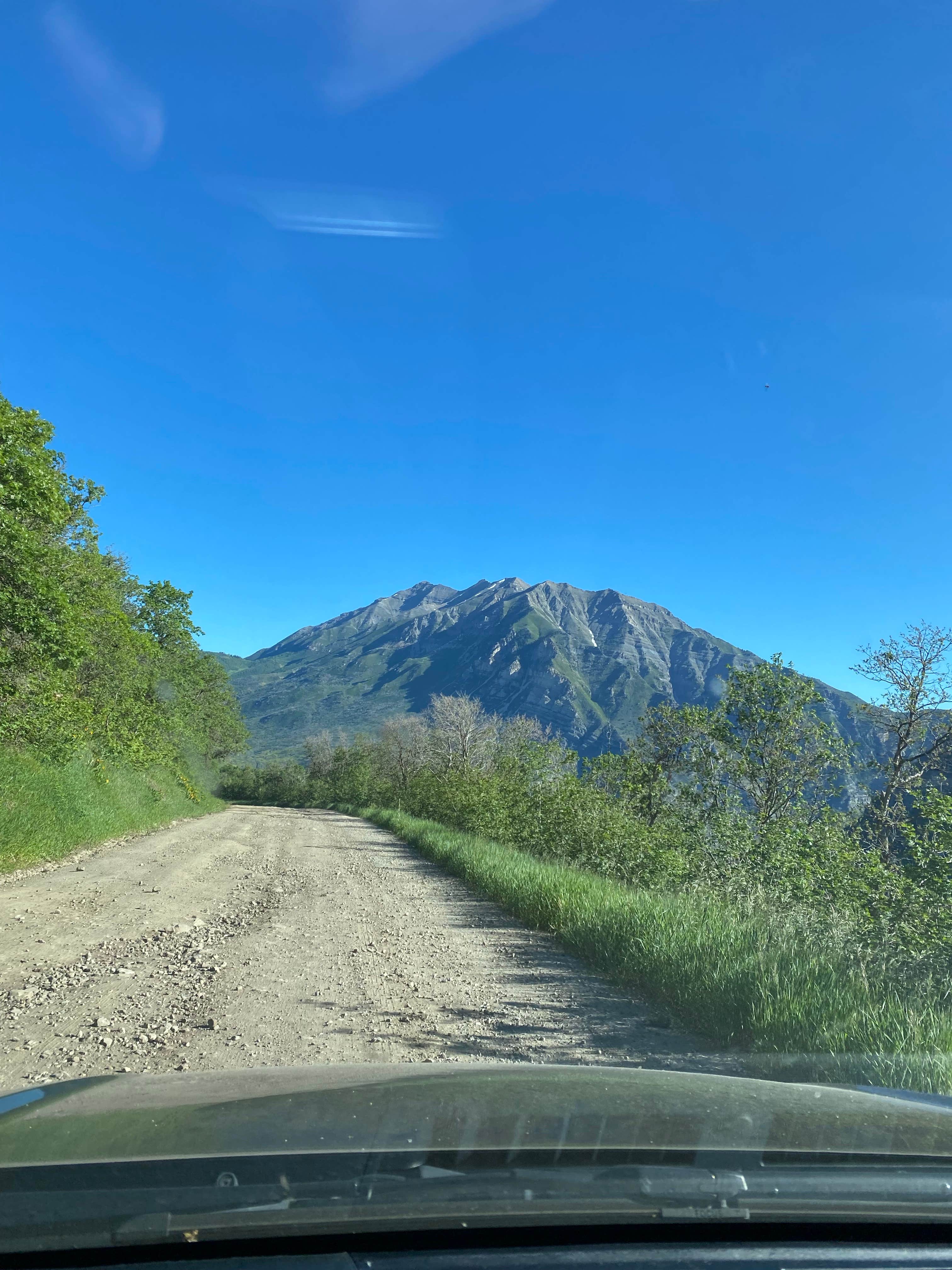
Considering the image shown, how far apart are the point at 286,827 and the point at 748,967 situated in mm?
27245

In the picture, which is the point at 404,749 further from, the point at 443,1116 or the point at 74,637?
the point at 443,1116

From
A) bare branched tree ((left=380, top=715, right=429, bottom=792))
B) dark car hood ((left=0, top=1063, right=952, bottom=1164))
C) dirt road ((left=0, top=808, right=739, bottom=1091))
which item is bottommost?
dirt road ((left=0, top=808, right=739, bottom=1091))

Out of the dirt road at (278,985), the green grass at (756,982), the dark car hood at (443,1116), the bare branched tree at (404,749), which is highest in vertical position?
the bare branched tree at (404,749)

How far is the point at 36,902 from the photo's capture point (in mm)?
9812

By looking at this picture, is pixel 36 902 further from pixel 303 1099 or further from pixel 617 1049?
pixel 303 1099

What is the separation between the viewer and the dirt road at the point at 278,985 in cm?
→ 525

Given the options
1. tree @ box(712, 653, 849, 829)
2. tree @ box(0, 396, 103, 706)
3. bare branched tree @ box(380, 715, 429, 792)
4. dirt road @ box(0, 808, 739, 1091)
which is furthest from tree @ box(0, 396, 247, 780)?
bare branched tree @ box(380, 715, 429, 792)

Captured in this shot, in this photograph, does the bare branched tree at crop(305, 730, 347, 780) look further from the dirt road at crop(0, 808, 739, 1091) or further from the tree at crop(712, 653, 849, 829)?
the dirt road at crop(0, 808, 739, 1091)

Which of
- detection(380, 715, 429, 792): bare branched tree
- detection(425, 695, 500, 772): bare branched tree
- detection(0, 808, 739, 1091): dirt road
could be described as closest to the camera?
detection(0, 808, 739, 1091): dirt road

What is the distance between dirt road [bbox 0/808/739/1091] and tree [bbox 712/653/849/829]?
13.4 m

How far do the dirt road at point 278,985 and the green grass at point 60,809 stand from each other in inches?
29.1

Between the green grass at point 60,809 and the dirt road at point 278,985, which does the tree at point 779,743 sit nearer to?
the dirt road at point 278,985

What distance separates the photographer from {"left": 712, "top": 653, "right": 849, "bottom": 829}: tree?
22.8m

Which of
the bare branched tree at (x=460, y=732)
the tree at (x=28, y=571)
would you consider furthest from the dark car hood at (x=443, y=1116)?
the bare branched tree at (x=460, y=732)
